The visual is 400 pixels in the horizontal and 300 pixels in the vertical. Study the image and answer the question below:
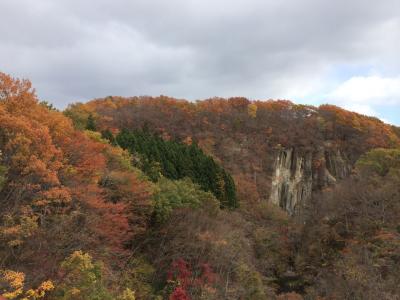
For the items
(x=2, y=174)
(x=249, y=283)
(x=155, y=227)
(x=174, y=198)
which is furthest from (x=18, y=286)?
(x=249, y=283)

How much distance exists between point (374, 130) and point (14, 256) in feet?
236

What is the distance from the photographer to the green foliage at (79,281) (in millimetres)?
14930

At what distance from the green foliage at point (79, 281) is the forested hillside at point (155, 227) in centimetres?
4

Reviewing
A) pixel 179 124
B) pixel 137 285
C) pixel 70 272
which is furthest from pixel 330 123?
pixel 70 272

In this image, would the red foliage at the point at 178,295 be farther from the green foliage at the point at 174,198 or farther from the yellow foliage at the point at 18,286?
the yellow foliage at the point at 18,286

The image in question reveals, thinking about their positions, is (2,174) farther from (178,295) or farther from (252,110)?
(252,110)

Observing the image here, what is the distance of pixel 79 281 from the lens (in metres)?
15.3

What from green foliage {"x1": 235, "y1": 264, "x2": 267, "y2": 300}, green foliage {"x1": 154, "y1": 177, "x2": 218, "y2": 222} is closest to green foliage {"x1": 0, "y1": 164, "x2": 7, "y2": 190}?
green foliage {"x1": 154, "y1": 177, "x2": 218, "y2": 222}

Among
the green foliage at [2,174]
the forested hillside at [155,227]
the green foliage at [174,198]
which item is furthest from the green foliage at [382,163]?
the green foliage at [2,174]

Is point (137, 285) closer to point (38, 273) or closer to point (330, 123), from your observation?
point (38, 273)

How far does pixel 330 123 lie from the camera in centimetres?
7675

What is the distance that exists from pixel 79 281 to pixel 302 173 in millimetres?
60534

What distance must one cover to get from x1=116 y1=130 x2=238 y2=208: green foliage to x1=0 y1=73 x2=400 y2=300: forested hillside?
168mm

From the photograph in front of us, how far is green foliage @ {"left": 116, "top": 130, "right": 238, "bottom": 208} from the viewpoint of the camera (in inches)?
1524
